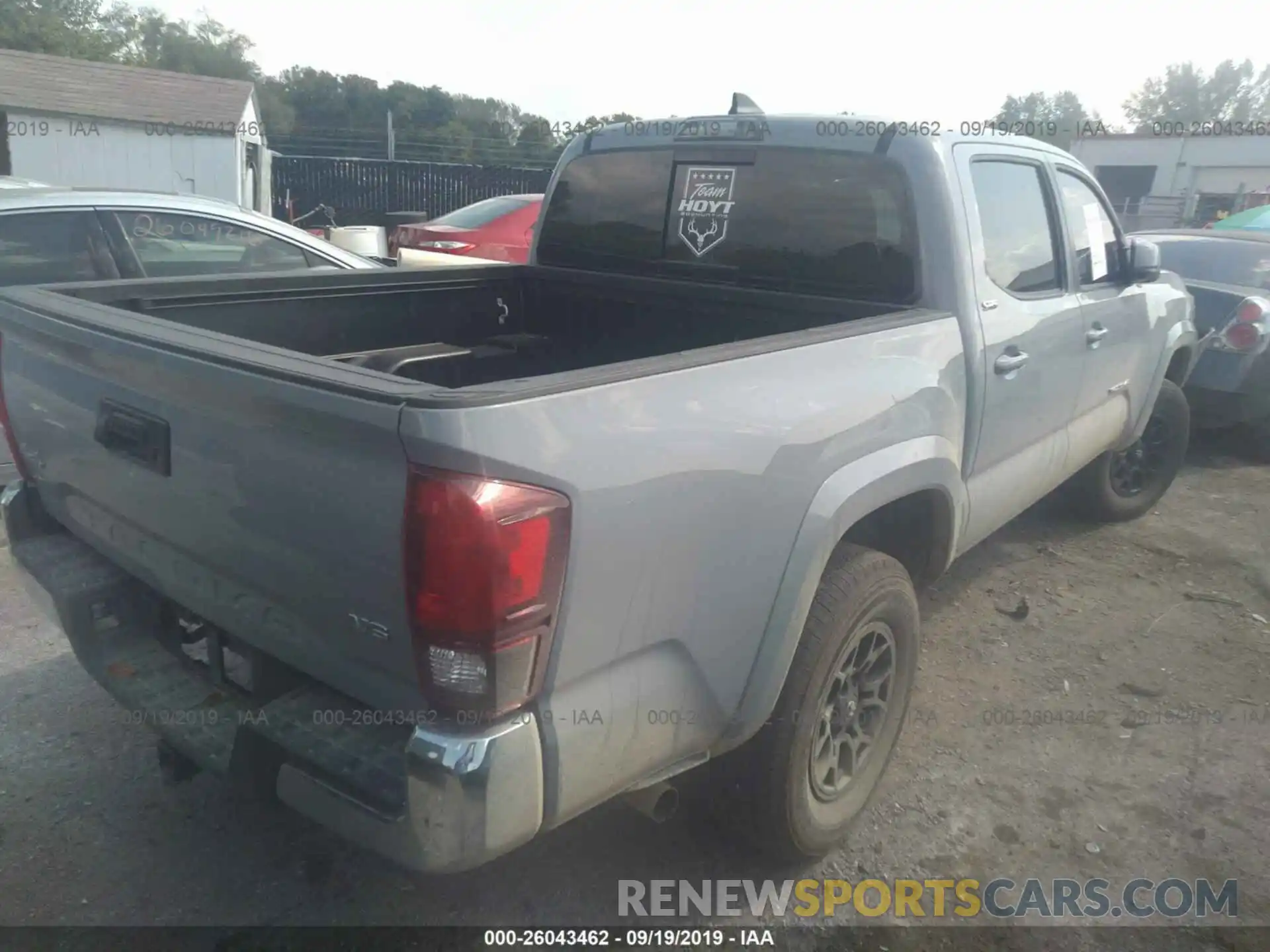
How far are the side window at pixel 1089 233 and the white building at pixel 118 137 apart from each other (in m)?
14.0

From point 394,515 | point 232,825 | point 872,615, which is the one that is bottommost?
point 232,825

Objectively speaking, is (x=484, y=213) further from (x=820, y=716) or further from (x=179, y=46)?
(x=179, y=46)

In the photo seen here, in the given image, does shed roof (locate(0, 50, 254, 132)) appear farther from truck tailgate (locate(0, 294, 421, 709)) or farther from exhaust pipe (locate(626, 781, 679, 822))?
exhaust pipe (locate(626, 781, 679, 822))

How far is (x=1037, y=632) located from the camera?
4.25 metres

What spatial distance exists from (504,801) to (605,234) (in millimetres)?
2683

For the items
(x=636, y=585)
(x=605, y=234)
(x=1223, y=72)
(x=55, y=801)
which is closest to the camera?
(x=636, y=585)

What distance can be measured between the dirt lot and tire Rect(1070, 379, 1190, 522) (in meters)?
0.95

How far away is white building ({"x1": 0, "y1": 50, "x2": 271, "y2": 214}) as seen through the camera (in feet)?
49.5

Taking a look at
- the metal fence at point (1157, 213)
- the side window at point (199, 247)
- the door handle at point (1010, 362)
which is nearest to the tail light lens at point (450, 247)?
the side window at point (199, 247)

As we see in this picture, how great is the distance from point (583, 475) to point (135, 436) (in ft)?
3.76

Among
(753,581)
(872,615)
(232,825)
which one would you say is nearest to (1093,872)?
(872,615)

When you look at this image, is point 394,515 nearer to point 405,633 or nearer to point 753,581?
point 405,633

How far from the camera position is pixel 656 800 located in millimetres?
2225

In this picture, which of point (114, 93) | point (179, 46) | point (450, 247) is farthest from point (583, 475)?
point (179, 46)
